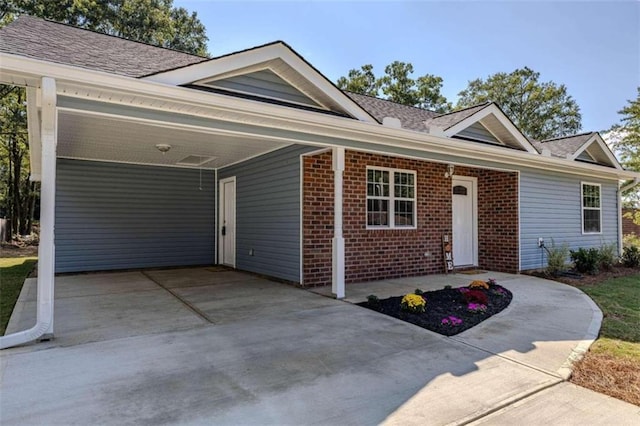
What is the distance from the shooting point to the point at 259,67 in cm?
571

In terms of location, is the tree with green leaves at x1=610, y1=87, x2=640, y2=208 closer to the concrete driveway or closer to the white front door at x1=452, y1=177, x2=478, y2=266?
the white front door at x1=452, y1=177, x2=478, y2=266

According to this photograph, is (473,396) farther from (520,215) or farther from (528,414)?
(520,215)

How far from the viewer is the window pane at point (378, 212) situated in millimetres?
8148

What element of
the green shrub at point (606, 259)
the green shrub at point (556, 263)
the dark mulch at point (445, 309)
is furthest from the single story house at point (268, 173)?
the dark mulch at point (445, 309)

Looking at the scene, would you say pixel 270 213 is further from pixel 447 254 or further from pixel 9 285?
pixel 9 285

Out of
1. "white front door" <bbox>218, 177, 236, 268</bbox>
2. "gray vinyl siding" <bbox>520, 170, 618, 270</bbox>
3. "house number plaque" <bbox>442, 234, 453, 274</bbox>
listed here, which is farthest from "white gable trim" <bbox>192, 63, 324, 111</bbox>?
"gray vinyl siding" <bbox>520, 170, 618, 270</bbox>

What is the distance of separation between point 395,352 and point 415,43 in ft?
28.8

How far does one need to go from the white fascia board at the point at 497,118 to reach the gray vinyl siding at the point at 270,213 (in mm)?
3184

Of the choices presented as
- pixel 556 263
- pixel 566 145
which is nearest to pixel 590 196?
pixel 566 145

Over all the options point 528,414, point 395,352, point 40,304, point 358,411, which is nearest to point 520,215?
point 395,352

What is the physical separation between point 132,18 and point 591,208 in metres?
22.4

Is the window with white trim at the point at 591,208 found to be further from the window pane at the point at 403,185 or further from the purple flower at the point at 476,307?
the purple flower at the point at 476,307

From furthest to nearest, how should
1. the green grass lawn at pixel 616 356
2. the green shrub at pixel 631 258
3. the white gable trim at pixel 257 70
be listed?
the green shrub at pixel 631 258
the white gable trim at pixel 257 70
the green grass lawn at pixel 616 356

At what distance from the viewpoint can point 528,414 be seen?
8.77ft
